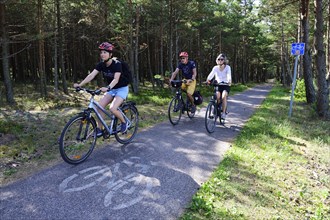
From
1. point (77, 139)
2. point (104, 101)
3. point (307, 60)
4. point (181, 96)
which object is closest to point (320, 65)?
point (307, 60)

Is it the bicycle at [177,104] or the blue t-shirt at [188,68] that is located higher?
the blue t-shirt at [188,68]

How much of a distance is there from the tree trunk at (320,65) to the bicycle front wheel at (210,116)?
5.80 meters

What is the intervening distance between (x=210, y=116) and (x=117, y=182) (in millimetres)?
4529

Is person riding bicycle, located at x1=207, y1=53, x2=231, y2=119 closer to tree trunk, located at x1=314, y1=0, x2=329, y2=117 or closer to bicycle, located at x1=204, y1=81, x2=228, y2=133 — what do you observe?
bicycle, located at x1=204, y1=81, x2=228, y2=133

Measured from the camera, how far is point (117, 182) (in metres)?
4.50

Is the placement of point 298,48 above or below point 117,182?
above

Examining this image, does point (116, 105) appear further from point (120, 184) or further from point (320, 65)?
point (320, 65)

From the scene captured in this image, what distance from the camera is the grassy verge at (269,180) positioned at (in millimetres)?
4066

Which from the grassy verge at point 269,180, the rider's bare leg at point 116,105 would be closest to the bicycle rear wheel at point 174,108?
the grassy verge at point 269,180

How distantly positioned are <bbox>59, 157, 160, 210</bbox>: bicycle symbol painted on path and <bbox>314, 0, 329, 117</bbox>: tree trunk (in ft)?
31.0

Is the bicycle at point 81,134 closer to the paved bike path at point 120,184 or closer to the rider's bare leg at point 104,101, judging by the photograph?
the rider's bare leg at point 104,101

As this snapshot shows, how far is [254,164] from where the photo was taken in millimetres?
5883

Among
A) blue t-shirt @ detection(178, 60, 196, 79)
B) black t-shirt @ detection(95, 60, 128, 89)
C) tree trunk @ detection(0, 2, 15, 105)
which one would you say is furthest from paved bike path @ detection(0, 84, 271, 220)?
tree trunk @ detection(0, 2, 15, 105)

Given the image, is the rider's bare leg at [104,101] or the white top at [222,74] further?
the white top at [222,74]
